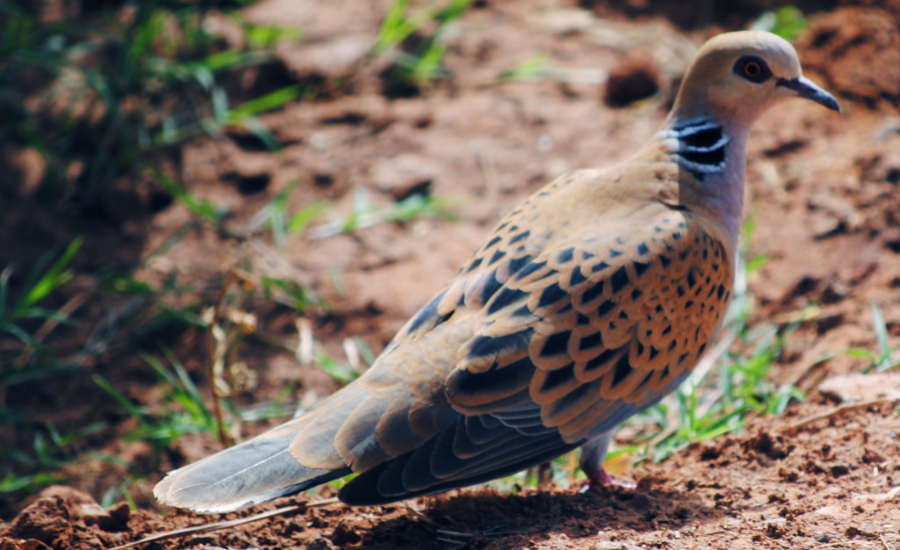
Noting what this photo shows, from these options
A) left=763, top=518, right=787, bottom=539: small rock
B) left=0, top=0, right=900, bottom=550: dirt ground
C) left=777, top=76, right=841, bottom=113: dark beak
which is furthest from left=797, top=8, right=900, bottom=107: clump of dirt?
left=763, top=518, right=787, bottom=539: small rock

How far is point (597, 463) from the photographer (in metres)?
3.32

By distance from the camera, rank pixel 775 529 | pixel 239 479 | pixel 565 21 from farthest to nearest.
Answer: pixel 565 21 → pixel 775 529 → pixel 239 479

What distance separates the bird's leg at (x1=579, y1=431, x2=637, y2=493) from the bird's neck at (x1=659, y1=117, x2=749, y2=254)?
942 millimetres

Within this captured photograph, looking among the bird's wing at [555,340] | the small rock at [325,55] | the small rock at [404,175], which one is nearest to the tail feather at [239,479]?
the bird's wing at [555,340]

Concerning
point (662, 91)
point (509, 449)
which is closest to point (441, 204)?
point (662, 91)

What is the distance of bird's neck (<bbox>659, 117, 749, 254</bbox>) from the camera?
350 cm

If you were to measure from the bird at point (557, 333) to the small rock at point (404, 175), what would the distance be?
6.50 ft

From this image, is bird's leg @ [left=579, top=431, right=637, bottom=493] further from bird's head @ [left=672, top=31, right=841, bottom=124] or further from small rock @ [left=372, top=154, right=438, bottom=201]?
small rock @ [left=372, top=154, right=438, bottom=201]

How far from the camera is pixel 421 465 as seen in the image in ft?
9.16

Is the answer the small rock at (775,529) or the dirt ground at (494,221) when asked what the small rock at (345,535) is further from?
the small rock at (775,529)

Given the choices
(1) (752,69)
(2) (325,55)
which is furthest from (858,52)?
(2) (325,55)

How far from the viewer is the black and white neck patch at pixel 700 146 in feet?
11.6

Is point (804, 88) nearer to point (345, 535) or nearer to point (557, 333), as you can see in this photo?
point (557, 333)

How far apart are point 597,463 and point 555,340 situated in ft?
1.94
